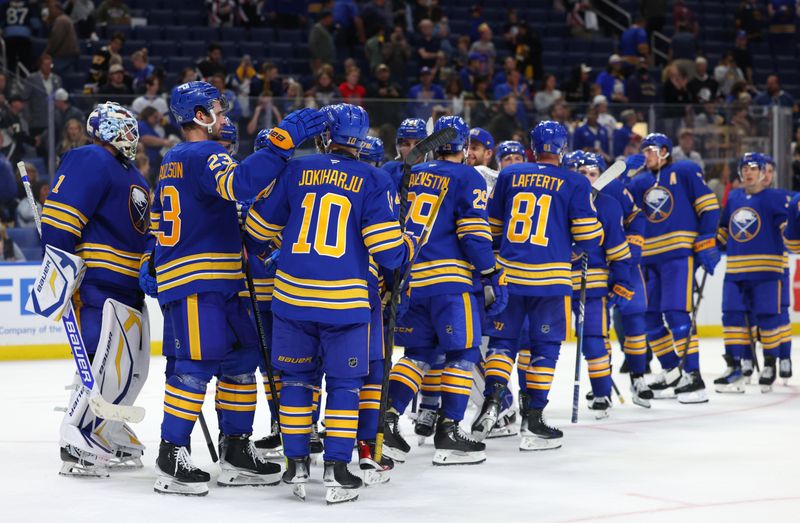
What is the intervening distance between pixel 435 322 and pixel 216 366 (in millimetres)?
1111

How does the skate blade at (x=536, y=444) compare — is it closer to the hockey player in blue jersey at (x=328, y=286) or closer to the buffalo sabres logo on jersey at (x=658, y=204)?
the hockey player in blue jersey at (x=328, y=286)

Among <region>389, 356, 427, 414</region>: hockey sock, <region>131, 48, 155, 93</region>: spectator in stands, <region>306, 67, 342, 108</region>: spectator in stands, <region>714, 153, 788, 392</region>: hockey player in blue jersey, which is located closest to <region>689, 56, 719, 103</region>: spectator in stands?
<region>306, 67, 342, 108</region>: spectator in stands

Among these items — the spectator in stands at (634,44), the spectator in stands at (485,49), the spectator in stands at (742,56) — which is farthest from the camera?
the spectator in stands at (742,56)

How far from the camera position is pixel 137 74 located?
11.7 metres

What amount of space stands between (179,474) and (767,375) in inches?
185

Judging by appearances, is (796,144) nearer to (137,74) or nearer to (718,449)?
(137,74)

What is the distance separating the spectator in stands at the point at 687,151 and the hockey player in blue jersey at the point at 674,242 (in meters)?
3.37

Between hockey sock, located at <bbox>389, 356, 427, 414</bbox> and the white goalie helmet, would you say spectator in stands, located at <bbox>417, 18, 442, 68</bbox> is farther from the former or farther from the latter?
the white goalie helmet

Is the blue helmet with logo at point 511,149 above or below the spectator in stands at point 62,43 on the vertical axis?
below

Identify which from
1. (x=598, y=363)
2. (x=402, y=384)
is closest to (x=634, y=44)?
(x=598, y=363)

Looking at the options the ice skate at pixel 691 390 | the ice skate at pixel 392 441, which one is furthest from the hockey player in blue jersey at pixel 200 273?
the ice skate at pixel 691 390

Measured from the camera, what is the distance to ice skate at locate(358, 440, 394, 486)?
4.89m

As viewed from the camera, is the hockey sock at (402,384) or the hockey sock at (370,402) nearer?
the hockey sock at (370,402)

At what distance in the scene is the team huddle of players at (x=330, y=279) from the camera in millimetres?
4605
